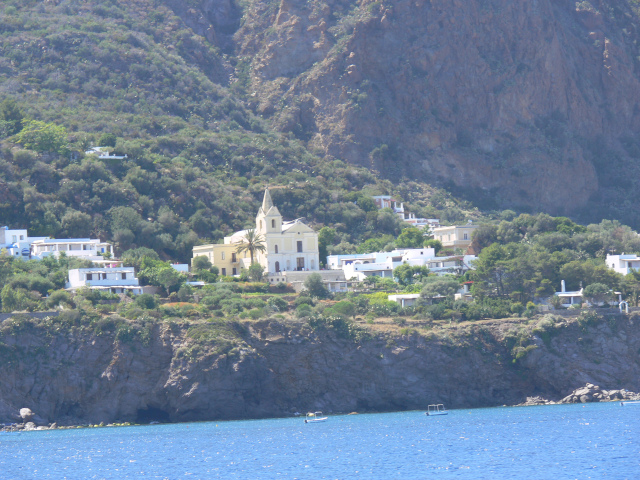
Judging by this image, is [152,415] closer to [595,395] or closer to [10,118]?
[595,395]

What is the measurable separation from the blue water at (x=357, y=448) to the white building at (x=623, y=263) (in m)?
23.1

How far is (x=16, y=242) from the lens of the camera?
300ft

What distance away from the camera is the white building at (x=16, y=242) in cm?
8931

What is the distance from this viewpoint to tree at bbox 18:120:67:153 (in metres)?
105

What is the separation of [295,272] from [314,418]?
2251 centimetres

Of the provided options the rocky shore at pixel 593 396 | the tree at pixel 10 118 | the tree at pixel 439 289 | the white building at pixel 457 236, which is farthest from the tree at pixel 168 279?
the tree at pixel 10 118

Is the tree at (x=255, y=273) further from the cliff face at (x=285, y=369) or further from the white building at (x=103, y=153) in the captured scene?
the white building at (x=103, y=153)

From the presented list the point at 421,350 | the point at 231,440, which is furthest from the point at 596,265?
the point at 231,440

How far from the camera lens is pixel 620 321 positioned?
255ft

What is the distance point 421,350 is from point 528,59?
73.9 m

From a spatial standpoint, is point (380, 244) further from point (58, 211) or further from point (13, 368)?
point (13, 368)

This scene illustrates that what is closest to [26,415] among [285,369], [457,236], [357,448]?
[285,369]

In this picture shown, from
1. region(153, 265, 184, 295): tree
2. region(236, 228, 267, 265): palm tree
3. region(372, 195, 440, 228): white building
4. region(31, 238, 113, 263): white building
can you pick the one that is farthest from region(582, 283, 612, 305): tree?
region(372, 195, 440, 228): white building

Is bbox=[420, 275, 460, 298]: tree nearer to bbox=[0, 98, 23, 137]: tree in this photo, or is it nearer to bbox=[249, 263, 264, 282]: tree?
bbox=[249, 263, 264, 282]: tree
